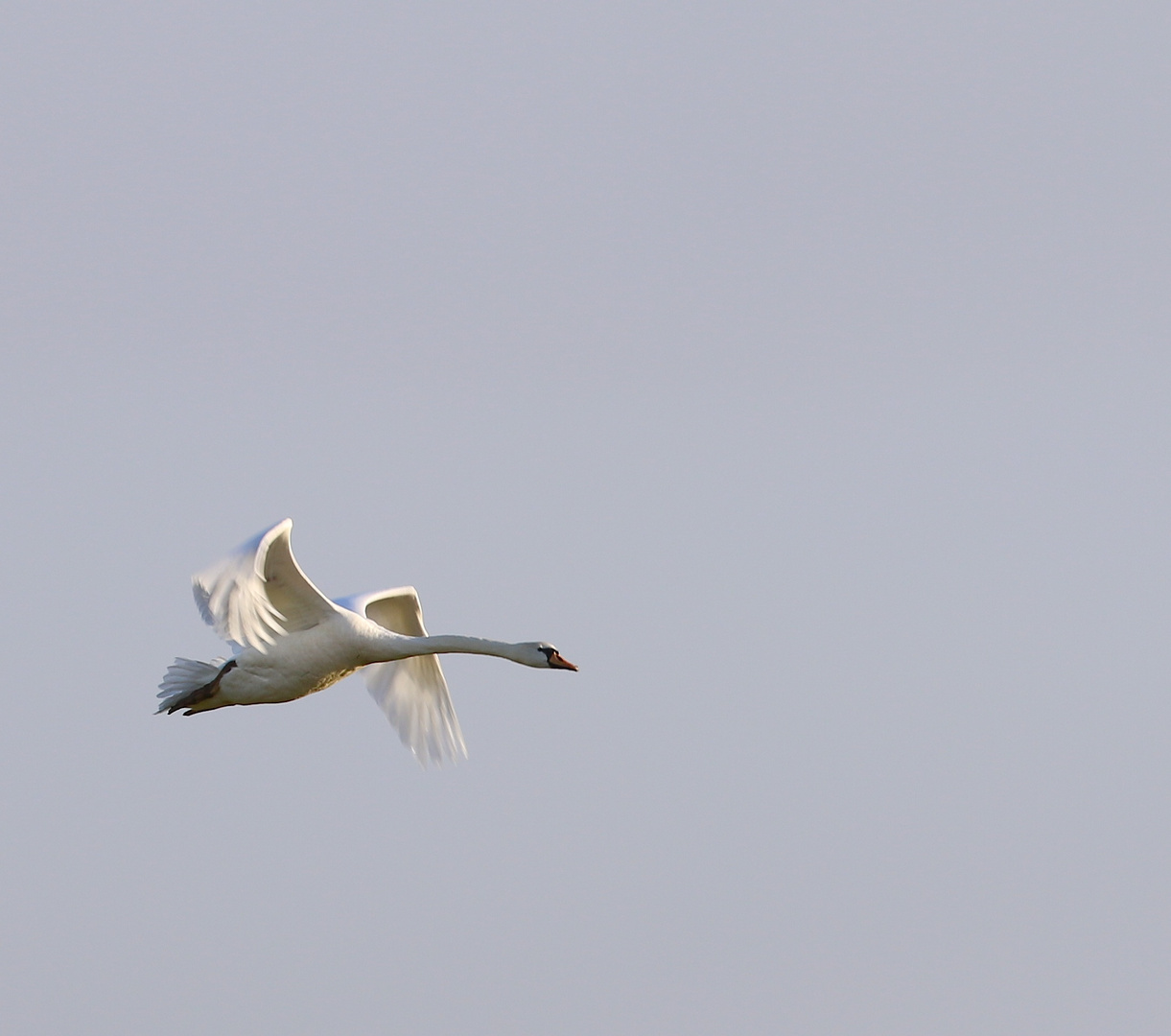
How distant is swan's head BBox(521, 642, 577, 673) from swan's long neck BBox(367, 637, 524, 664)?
0.09m

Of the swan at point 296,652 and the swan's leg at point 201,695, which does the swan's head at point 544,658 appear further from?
the swan's leg at point 201,695

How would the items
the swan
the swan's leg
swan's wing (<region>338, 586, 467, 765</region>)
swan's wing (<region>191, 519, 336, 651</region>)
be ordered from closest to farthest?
swan's wing (<region>191, 519, 336, 651</region>)
the swan
the swan's leg
swan's wing (<region>338, 586, 467, 765</region>)

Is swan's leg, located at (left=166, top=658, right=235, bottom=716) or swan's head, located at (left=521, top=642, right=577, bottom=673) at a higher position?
swan's head, located at (left=521, top=642, right=577, bottom=673)

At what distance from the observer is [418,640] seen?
1973 centimetres

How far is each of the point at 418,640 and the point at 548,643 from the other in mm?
1362

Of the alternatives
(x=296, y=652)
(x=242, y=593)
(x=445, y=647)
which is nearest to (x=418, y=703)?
(x=445, y=647)

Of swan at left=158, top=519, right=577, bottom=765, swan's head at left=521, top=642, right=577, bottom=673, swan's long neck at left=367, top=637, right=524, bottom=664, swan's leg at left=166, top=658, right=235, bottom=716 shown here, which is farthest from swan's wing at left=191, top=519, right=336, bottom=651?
swan's head at left=521, top=642, right=577, bottom=673

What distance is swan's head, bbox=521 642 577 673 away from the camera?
19.9 metres

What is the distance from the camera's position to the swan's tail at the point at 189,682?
64.6ft

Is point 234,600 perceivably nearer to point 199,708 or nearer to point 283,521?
point 283,521

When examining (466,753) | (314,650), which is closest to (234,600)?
(314,650)

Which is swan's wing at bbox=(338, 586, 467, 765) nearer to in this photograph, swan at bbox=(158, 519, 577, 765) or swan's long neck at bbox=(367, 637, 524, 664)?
swan at bbox=(158, 519, 577, 765)

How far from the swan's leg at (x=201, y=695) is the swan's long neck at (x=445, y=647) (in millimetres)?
1575

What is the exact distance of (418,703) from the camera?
22.5 meters
